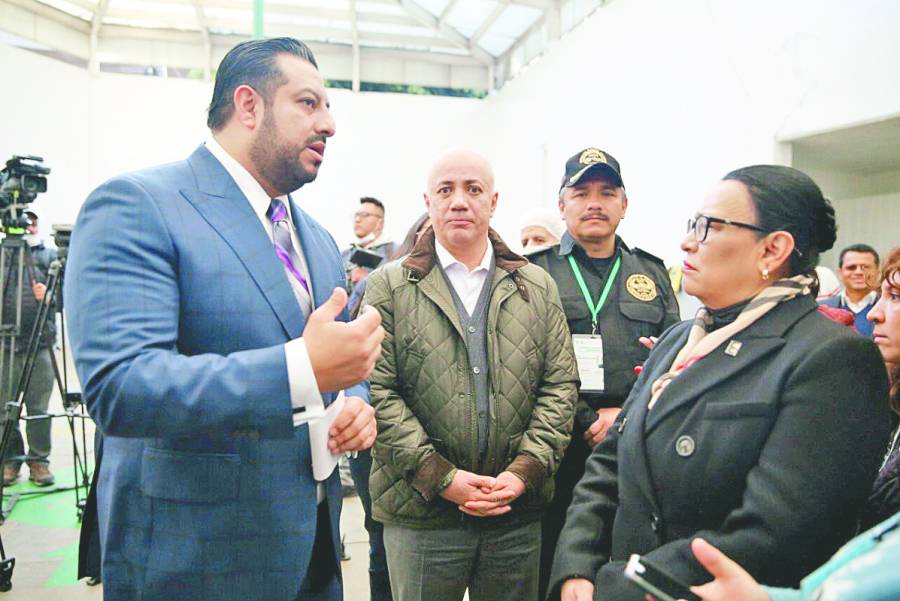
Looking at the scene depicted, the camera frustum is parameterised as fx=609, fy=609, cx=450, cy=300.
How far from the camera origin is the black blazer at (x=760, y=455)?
116 cm

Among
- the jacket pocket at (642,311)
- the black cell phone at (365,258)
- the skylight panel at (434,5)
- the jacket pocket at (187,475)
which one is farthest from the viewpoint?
the skylight panel at (434,5)

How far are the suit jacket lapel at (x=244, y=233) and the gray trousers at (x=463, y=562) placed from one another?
95cm

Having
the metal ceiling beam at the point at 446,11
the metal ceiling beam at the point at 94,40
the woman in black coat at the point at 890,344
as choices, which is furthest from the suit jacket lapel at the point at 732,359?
the metal ceiling beam at the point at 94,40

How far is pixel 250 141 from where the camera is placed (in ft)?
4.29

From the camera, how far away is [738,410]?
1.24m

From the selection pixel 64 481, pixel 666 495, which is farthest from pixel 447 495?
pixel 64 481

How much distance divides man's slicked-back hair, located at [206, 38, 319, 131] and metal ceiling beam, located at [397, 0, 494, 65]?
10.3m

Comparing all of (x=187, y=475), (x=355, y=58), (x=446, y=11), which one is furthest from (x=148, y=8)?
(x=187, y=475)

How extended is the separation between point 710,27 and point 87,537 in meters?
6.74

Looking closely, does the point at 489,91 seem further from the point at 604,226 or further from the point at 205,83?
the point at 604,226

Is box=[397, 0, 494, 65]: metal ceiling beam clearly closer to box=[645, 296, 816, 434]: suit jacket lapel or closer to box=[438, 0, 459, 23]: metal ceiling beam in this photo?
box=[438, 0, 459, 23]: metal ceiling beam

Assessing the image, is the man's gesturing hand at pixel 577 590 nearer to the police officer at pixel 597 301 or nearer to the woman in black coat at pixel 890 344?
the woman in black coat at pixel 890 344

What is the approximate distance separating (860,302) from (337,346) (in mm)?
4543

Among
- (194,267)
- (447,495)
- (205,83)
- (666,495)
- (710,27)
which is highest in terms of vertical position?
(205,83)
